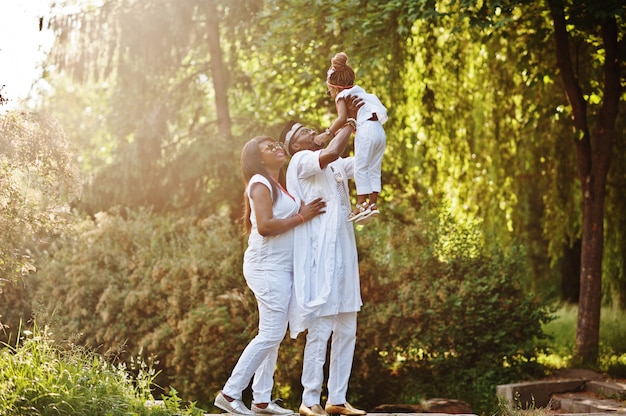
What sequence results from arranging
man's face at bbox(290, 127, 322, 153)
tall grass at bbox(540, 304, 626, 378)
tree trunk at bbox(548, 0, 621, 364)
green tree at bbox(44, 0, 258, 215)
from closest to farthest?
man's face at bbox(290, 127, 322, 153)
tall grass at bbox(540, 304, 626, 378)
tree trunk at bbox(548, 0, 621, 364)
green tree at bbox(44, 0, 258, 215)

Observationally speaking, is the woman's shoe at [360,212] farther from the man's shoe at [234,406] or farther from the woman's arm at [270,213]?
the man's shoe at [234,406]

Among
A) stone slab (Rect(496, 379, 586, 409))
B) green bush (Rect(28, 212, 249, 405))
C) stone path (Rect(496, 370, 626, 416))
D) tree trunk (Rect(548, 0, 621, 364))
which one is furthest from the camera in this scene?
tree trunk (Rect(548, 0, 621, 364))

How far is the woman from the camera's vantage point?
5.54 metres

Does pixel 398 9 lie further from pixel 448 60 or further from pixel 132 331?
pixel 132 331

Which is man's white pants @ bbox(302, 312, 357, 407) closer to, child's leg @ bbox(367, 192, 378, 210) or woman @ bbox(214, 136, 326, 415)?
woman @ bbox(214, 136, 326, 415)

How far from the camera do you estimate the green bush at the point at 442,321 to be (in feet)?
30.3

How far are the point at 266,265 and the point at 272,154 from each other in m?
0.71

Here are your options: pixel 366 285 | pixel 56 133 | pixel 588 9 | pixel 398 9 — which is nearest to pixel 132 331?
pixel 366 285

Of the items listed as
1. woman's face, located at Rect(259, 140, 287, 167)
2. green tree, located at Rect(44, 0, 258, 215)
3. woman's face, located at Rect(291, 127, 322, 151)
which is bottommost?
woman's face, located at Rect(259, 140, 287, 167)

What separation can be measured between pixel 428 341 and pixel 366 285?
853 mm

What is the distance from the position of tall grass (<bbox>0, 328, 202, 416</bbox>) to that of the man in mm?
813

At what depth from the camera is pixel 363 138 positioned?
5.50 metres

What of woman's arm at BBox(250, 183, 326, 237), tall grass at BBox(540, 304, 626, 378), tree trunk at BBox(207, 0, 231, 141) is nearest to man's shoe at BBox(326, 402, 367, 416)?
woman's arm at BBox(250, 183, 326, 237)

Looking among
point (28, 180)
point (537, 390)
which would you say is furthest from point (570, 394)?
point (28, 180)
